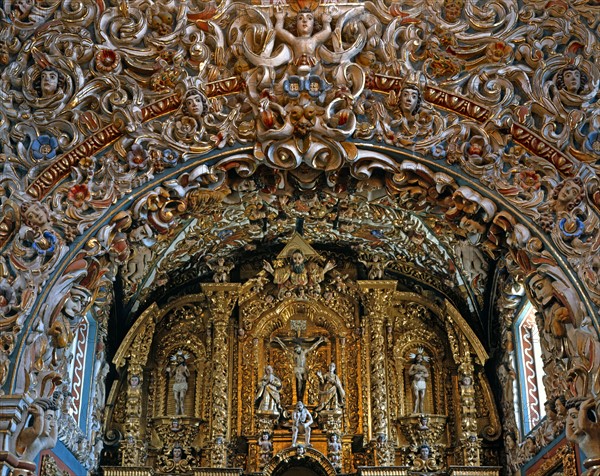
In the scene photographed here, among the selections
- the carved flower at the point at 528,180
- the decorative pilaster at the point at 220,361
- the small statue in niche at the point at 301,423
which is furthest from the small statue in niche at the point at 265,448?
the carved flower at the point at 528,180

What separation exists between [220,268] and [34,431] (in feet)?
18.8

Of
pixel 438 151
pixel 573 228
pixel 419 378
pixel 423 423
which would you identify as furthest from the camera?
pixel 419 378

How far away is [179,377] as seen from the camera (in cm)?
1367

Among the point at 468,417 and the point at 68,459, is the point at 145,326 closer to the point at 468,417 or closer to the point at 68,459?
the point at 68,459

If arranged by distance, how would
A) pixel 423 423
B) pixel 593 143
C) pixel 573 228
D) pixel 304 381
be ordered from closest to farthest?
1. pixel 573 228
2. pixel 593 143
3. pixel 423 423
4. pixel 304 381

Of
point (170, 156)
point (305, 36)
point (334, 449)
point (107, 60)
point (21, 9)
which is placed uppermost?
point (21, 9)

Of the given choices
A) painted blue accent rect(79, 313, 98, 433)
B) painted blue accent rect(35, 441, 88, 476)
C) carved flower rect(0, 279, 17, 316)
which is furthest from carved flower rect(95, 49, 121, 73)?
painted blue accent rect(35, 441, 88, 476)

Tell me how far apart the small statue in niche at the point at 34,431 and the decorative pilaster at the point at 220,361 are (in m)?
4.50

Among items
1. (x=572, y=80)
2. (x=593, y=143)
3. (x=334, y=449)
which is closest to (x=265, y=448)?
(x=334, y=449)

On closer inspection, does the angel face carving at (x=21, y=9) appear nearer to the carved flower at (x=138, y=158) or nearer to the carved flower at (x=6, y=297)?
the carved flower at (x=138, y=158)

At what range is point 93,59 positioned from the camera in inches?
391

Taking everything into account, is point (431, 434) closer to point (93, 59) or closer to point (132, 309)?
point (132, 309)

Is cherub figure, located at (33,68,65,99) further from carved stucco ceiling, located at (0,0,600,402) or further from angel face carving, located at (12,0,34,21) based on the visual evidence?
angel face carving, located at (12,0,34,21)

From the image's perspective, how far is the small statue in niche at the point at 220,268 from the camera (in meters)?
14.0
